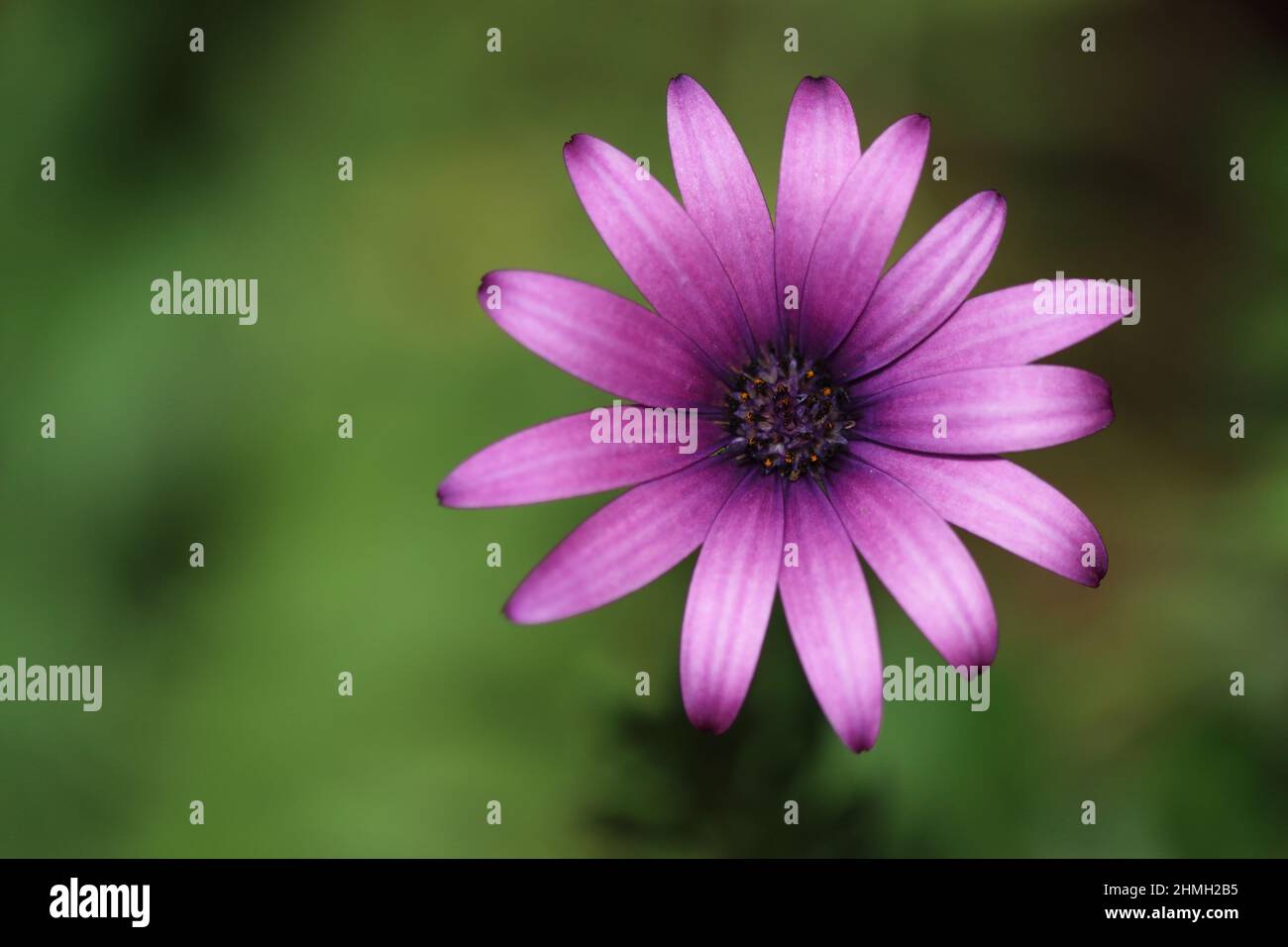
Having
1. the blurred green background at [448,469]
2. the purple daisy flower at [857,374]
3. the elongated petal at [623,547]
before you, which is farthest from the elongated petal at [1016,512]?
the blurred green background at [448,469]

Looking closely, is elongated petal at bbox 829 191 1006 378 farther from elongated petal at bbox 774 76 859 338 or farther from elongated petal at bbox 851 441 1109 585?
elongated petal at bbox 851 441 1109 585

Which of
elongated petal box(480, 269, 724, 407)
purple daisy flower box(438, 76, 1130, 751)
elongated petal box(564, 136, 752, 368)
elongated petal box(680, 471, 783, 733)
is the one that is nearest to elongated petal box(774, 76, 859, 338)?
purple daisy flower box(438, 76, 1130, 751)

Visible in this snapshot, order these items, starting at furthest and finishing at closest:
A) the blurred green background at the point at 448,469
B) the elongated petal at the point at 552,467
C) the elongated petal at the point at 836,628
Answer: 1. the blurred green background at the point at 448,469
2. the elongated petal at the point at 836,628
3. the elongated petal at the point at 552,467

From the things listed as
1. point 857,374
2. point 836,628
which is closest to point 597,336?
point 857,374

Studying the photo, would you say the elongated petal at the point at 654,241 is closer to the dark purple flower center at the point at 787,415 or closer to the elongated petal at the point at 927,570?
the dark purple flower center at the point at 787,415
